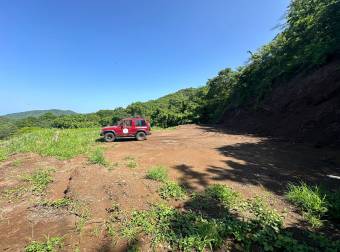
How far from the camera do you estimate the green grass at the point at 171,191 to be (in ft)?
19.3

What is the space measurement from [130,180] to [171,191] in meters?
1.36

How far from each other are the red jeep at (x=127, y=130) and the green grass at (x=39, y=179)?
6.49 metres

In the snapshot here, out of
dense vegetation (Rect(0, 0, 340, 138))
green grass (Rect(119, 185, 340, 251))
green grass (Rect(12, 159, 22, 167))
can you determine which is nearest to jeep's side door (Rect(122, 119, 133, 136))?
green grass (Rect(12, 159, 22, 167))

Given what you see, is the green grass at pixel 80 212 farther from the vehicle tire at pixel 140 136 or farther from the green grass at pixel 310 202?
the vehicle tire at pixel 140 136

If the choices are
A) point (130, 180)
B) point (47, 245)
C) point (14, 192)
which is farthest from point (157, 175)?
point (14, 192)

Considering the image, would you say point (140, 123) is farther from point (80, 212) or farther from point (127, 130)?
point (80, 212)

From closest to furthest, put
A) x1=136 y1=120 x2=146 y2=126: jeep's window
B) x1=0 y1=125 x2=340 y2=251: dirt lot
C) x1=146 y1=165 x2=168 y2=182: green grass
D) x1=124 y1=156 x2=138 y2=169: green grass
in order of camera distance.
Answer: x1=0 y1=125 x2=340 y2=251: dirt lot
x1=146 y1=165 x2=168 y2=182: green grass
x1=124 y1=156 x2=138 y2=169: green grass
x1=136 y1=120 x2=146 y2=126: jeep's window

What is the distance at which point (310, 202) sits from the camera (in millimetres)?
5277

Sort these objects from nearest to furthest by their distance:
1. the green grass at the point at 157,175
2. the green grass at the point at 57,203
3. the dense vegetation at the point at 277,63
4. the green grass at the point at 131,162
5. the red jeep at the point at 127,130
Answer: the green grass at the point at 57,203 < the green grass at the point at 157,175 < the green grass at the point at 131,162 < the red jeep at the point at 127,130 < the dense vegetation at the point at 277,63

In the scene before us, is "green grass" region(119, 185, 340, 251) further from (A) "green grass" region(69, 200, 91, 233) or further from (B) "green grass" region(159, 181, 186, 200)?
(A) "green grass" region(69, 200, 91, 233)

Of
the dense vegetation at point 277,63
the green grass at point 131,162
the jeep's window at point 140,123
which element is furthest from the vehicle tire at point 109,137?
the dense vegetation at point 277,63

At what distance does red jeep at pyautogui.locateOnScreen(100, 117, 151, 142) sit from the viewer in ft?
48.7

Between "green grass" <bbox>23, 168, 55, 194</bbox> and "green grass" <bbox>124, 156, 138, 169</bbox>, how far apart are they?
8.22 ft

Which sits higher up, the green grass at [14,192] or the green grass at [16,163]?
the green grass at [16,163]
